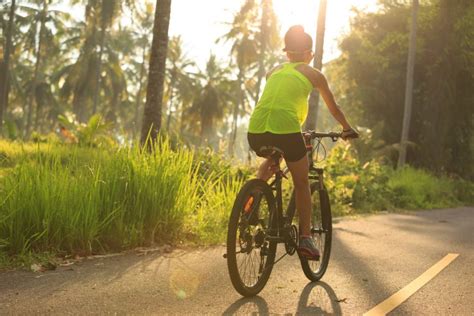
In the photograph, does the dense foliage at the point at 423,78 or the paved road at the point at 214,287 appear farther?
the dense foliage at the point at 423,78

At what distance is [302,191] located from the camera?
178 inches

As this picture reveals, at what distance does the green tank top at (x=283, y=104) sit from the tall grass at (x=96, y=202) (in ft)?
7.09

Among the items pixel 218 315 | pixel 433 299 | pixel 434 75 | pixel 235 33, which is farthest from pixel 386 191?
pixel 235 33

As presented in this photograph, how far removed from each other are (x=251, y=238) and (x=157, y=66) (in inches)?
272

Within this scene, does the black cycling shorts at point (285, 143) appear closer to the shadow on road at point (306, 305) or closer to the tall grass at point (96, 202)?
the shadow on road at point (306, 305)

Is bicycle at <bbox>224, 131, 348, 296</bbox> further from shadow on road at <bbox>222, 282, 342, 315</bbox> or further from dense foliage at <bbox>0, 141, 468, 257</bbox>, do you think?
dense foliage at <bbox>0, 141, 468, 257</bbox>

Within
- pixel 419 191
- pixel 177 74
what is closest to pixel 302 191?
pixel 419 191

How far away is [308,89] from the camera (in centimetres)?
441

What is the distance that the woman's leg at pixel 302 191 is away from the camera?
4406 mm

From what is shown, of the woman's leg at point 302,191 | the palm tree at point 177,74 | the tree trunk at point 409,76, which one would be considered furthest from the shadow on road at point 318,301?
the palm tree at point 177,74

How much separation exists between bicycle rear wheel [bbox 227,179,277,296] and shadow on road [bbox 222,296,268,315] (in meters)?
0.06

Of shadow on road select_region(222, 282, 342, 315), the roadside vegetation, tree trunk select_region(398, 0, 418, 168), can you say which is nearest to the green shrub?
tree trunk select_region(398, 0, 418, 168)

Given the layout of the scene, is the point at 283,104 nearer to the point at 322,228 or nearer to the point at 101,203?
the point at 322,228

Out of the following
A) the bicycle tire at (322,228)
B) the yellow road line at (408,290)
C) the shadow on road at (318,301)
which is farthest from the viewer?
the bicycle tire at (322,228)
